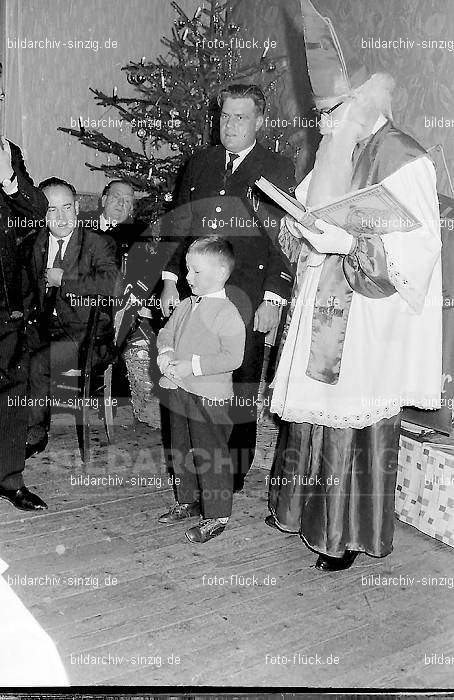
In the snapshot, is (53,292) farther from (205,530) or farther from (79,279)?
Result: (205,530)

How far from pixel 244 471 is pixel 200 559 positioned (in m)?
0.55

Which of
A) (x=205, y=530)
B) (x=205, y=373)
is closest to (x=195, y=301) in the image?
(x=205, y=373)

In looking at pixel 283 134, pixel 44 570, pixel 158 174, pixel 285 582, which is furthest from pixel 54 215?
pixel 285 582

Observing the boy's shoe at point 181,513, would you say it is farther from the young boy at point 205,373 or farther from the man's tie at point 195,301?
the man's tie at point 195,301

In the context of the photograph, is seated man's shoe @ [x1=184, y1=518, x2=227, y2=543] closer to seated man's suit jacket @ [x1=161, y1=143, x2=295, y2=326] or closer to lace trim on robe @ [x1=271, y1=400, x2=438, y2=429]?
lace trim on robe @ [x1=271, y1=400, x2=438, y2=429]

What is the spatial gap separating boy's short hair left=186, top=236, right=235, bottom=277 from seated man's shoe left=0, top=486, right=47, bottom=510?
1.12 metres

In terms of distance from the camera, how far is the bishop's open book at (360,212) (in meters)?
1.92

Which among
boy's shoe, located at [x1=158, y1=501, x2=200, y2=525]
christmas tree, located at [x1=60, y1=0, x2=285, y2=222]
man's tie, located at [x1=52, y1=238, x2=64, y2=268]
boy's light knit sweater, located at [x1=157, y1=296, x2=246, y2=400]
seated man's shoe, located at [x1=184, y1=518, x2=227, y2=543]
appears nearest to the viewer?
boy's light knit sweater, located at [x1=157, y1=296, x2=246, y2=400]

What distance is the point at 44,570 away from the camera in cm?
229


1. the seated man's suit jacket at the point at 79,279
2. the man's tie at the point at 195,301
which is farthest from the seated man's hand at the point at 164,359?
the seated man's suit jacket at the point at 79,279

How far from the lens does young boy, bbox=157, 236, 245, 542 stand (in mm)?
2346

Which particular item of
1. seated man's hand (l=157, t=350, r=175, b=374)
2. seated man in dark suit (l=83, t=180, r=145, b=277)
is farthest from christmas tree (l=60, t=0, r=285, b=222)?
seated man's hand (l=157, t=350, r=175, b=374)

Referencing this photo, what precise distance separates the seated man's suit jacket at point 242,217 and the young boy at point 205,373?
21 cm

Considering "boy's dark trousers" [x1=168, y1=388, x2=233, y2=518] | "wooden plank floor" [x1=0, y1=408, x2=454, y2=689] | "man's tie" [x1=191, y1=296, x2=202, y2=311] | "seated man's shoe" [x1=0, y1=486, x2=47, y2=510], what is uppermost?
"man's tie" [x1=191, y1=296, x2=202, y2=311]
